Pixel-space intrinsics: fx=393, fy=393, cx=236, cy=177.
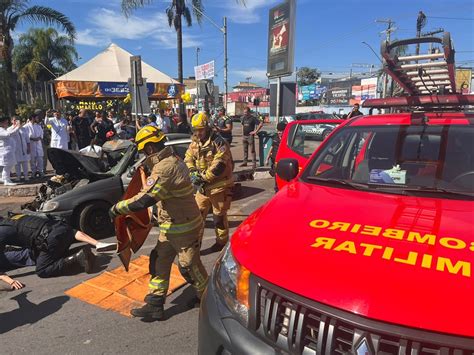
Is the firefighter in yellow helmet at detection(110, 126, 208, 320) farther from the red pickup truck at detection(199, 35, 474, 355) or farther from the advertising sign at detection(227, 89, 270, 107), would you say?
the advertising sign at detection(227, 89, 270, 107)

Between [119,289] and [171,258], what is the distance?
1.01 m

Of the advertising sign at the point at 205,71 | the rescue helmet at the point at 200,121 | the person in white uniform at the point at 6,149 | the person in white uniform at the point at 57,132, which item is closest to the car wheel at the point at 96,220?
the rescue helmet at the point at 200,121

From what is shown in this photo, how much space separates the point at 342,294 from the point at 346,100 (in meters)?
69.0

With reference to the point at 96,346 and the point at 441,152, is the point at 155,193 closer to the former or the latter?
the point at 96,346

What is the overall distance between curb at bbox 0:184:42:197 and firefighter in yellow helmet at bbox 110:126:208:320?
20.6ft

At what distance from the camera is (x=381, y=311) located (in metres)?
1.55

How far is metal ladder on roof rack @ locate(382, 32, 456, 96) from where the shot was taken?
3209mm

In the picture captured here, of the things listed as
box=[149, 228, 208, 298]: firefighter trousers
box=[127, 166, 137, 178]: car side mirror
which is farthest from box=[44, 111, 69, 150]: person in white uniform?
box=[149, 228, 208, 298]: firefighter trousers

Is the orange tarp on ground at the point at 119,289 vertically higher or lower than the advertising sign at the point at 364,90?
lower

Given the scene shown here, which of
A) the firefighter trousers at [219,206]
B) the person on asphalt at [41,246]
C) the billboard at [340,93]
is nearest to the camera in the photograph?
the person on asphalt at [41,246]

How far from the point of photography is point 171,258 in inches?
138

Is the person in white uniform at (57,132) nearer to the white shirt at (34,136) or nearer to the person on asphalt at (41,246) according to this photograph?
the white shirt at (34,136)

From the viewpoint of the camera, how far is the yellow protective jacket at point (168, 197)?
321 centimetres

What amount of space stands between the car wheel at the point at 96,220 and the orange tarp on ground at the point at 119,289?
1.31 meters
